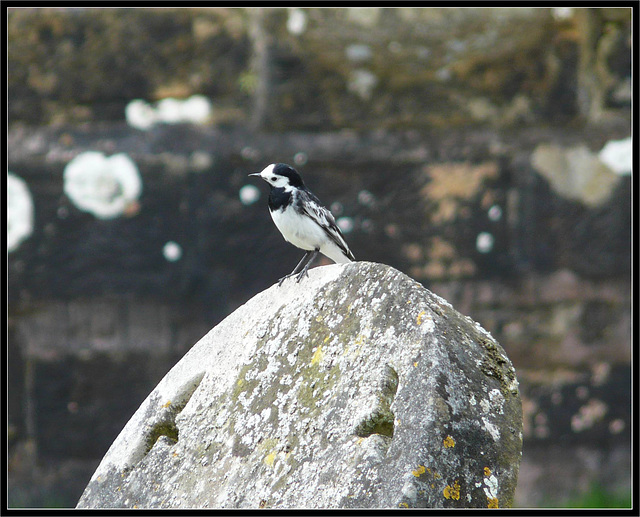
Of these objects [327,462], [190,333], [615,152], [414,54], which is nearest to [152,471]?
[327,462]

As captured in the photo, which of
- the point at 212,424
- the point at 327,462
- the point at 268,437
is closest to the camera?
the point at 327,462

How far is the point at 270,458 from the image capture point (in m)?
1.79

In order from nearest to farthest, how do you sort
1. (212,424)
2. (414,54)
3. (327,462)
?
(327,462)
(212,424)
(414,54)

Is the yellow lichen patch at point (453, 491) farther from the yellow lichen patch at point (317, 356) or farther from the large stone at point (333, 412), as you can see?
the yellow lichen patch at point (317, 356)

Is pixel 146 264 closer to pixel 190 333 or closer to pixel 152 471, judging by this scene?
pixel 190 333

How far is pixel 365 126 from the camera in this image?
4.44 m

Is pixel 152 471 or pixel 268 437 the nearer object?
pixel 268 437

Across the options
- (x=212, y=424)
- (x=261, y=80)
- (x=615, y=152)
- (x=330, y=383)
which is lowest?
(x=212, y=424)

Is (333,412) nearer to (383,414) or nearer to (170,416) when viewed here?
(383,414)

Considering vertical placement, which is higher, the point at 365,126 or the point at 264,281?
the point at 365,126

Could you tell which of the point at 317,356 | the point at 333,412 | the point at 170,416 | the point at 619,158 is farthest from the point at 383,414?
the point at 619,158

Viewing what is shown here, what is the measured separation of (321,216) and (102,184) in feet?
4.72

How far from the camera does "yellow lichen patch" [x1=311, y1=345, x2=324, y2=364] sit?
1836mm

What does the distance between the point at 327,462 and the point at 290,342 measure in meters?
0.37
